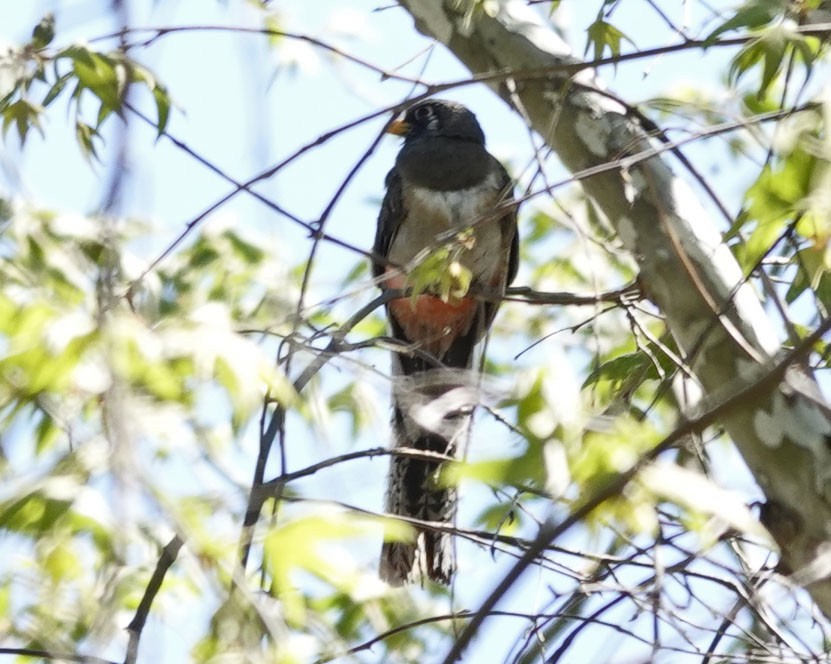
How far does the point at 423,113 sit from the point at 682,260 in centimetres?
298

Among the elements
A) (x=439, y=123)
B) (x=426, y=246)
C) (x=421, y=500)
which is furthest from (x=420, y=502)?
(x=439, y=123)

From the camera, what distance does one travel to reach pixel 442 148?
5.15 metres

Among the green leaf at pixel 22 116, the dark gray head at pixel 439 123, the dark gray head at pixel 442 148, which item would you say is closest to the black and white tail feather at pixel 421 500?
the dark gray head at pixel 442 148

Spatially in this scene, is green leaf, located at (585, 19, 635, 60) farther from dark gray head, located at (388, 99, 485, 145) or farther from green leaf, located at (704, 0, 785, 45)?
dark gray head, located at (388, 99, 485, 145)

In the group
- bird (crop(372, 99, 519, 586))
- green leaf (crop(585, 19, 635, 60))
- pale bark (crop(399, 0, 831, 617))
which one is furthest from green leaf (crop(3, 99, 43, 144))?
bird (crop(372, 99, 519, 586))

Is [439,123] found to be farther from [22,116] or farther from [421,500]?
[22,116]

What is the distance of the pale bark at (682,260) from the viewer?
2480 mm

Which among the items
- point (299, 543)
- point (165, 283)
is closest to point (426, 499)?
point (165, 283)

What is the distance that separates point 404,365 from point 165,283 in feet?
4.03

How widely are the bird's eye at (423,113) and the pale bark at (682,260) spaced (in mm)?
2228

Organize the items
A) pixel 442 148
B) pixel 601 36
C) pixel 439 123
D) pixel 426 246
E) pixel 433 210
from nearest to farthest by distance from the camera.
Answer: pixel 601 36, pixel 426 246, pixel 433 210, pixel 442 148, pixel 439 123

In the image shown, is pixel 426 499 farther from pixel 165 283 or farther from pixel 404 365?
pixel 165 283

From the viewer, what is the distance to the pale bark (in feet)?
8.14

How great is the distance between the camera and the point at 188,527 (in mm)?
1563
